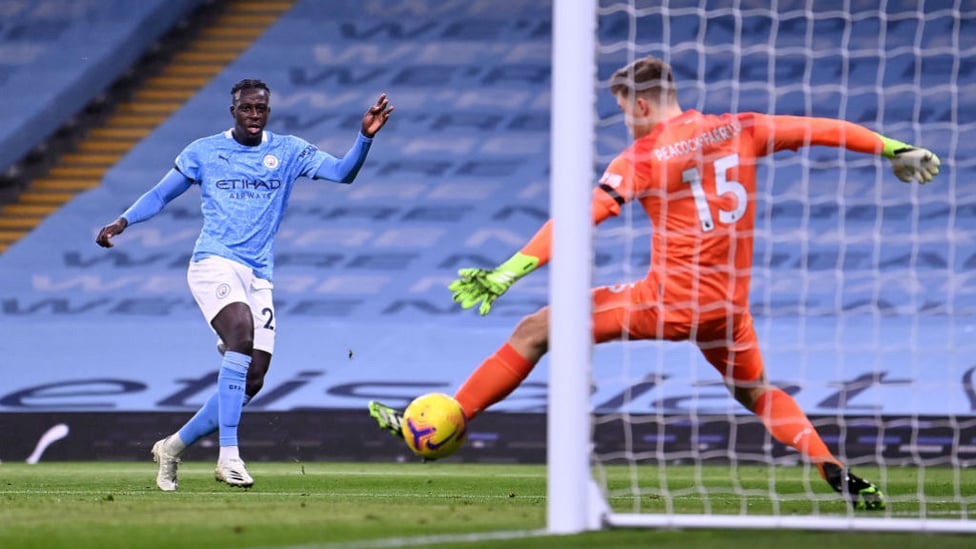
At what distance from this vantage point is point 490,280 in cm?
556

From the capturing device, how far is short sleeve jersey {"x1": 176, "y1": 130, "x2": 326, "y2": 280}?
26.4 feet

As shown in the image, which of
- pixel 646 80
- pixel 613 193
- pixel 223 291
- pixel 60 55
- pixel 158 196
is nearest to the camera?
pixel 613 193

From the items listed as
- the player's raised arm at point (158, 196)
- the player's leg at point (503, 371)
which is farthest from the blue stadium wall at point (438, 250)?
the player's leg at point (503, 371)

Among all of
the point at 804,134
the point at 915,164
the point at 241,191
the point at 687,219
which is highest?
the point at 241,191

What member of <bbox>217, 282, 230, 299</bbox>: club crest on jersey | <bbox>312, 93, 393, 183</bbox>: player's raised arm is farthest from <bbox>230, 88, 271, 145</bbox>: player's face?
<bbox>217, 282, 230, 299</bbox>: club crest on jersey

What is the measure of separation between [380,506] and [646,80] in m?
2.06

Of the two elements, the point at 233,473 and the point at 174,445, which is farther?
the point at 174,445

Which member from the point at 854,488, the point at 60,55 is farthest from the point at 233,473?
the point at 60,55

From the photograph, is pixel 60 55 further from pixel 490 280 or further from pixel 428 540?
pixel 428 540

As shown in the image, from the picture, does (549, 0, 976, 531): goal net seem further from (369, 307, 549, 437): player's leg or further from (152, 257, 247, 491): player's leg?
(152, 257, 247, 491): player's leg

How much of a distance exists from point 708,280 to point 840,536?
1.53 m

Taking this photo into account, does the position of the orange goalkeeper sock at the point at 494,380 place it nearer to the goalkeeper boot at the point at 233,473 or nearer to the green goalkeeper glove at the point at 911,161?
the green goalkeeper glove at the point at 911,161

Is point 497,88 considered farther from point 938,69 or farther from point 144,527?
point 144,527

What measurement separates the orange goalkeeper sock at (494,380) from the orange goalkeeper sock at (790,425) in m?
1.24
